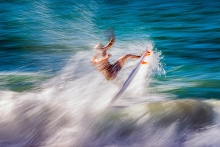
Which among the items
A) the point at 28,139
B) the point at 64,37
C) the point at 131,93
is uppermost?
the point at 64,37

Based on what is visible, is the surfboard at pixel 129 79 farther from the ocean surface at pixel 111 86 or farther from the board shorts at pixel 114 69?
the board shorts at pixel 114 69

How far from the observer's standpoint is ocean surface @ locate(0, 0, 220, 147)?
499cm

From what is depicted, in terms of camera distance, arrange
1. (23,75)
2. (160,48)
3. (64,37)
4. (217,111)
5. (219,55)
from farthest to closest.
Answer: (64,37)
(160,48)
(219,55)
(23,75)
(217,111)

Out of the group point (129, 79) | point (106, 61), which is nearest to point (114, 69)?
point (106, 61)

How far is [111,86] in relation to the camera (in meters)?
5.59

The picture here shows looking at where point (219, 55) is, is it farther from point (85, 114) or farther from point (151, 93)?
point (85, 114)

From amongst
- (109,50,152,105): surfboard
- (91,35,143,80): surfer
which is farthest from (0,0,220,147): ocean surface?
(91,35,143,80): surfer

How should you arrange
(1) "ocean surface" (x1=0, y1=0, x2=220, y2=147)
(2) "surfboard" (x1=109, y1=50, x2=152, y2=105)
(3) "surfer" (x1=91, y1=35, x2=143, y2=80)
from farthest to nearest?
(2) "surfboard" (x1=109, y1=50, x2=152, y2=105) < (3) "surfer" (x1=91, y1=35, x2=143, y2=80) < (1) "ocean surface" (x1=0, y1=0, x2=220, y2=147)

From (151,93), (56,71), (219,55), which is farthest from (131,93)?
(219,55)

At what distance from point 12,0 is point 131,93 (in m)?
9.13

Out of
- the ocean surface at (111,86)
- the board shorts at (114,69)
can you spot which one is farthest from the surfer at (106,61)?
the ocean surface at (111,86)

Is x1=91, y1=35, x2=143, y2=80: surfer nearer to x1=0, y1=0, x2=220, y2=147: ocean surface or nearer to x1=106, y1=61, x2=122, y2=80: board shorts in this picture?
x1=106, y1=61, x2=122, y2=80: board shorts

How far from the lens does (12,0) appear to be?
14.4 m

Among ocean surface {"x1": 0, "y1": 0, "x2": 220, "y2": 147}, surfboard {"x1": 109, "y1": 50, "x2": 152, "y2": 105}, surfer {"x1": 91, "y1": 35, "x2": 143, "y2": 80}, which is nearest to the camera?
ocean surface {"x1": 0, "y1": 0, "x2": 220, "y2": 147}
